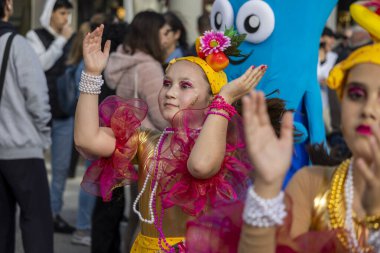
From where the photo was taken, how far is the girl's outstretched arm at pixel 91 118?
11.5 ft

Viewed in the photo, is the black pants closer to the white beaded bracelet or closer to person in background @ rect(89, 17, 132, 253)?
person in background @ rect(89, 17, 132, 253)

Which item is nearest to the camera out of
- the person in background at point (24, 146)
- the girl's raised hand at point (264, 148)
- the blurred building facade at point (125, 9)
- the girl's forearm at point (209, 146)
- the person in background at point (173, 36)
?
the girl's raised hand at point (264, 148)

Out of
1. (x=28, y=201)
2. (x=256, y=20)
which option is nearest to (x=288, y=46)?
(x=256, y=20)

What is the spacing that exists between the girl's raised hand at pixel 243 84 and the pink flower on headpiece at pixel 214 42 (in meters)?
0.46

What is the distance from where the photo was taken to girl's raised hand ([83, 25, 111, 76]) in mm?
3551

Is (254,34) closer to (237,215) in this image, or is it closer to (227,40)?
(227,40)

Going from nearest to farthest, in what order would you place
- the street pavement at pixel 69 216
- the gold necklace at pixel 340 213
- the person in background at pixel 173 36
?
1. the gold necklace at pixel 340 213
2. the street pavement at pixel 69 216
3. the person in background at pixel 173 36

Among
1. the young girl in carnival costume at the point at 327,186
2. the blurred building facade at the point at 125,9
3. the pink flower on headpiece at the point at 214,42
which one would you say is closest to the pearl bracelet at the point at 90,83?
the pink flower on headpiece at the point at 214,42

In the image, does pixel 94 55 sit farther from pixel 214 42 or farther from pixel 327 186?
pixel 327 186

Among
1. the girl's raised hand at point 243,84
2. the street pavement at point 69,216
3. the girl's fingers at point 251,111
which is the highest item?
the girl's fingers at point 251,111

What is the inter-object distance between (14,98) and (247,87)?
239 cm

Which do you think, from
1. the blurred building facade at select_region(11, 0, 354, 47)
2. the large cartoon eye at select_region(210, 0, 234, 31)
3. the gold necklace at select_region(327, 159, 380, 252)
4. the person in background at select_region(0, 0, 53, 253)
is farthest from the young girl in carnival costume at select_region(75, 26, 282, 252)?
the blurred building facade at select_region(11, 0, 354, 47)

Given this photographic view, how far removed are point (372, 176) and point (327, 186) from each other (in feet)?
0.58

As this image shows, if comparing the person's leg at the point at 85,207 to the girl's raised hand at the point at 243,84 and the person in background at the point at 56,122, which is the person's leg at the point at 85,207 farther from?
the girl's raised hand at the point at 243,84
